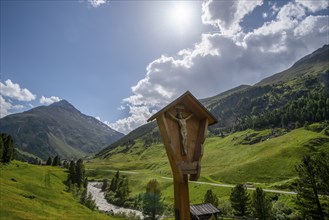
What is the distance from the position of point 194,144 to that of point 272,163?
128070 mm

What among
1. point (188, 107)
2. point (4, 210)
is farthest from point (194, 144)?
point (4, 210)

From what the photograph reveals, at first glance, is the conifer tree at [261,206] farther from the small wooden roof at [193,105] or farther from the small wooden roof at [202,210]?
the small wooden roof at [193,105]

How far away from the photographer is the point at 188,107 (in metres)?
11.1

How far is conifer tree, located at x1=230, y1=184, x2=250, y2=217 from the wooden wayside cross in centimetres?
6350

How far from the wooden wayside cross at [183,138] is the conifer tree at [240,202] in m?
63.5

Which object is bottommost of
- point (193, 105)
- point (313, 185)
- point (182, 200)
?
point (182, 200)

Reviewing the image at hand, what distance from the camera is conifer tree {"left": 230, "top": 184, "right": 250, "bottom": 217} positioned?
70000mm

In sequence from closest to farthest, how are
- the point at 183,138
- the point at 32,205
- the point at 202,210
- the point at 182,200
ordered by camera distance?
1. the point at 182,200
2. the point at 183,138
3. the point at 32,205
4. the point at 202,210

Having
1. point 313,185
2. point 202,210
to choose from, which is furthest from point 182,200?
point 202,210

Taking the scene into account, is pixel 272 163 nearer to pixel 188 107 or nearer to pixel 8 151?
pixel 8 151

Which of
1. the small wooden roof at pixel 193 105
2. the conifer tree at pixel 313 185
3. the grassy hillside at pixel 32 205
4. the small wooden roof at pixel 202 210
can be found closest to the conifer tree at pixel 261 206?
the small wooden roof at pixel 202 210

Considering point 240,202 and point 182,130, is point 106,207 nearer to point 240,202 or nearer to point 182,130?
point 240,202

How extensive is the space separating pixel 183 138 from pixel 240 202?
6693 centimetres

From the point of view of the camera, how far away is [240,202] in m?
70.9
